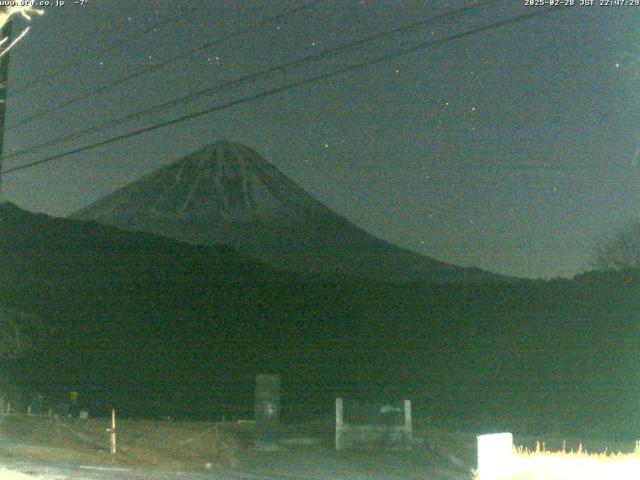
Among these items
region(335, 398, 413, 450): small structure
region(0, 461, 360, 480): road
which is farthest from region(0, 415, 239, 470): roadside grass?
region(335, 398, 413, 450): small structure

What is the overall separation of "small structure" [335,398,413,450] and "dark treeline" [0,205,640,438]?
44.1 ft

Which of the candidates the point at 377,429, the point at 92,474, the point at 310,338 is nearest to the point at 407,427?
the point at 377,429

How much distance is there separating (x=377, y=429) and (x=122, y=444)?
21.7 feet

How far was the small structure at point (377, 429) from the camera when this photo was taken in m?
23.9

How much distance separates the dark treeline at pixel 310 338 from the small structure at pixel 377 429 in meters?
13.4

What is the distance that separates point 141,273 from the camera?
11150 cm

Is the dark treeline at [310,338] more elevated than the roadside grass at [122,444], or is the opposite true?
the dark treeline at [310,338]

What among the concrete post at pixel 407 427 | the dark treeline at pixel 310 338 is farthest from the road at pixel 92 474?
the dark treeline at pixel 310 338

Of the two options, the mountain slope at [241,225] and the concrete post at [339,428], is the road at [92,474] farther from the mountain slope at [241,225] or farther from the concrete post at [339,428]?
the mountain slope at [241,225]

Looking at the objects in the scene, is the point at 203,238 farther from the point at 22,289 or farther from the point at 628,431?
the point at 628,431

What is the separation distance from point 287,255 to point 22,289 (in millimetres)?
106620

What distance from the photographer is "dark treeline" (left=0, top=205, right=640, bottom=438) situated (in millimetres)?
58125

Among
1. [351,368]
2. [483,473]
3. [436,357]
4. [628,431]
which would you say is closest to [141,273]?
[351,368]

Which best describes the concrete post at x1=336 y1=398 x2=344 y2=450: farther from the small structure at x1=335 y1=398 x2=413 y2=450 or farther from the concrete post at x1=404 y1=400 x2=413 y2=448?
the concrete post at x1=404 y1=400 x2=413 y2=448
